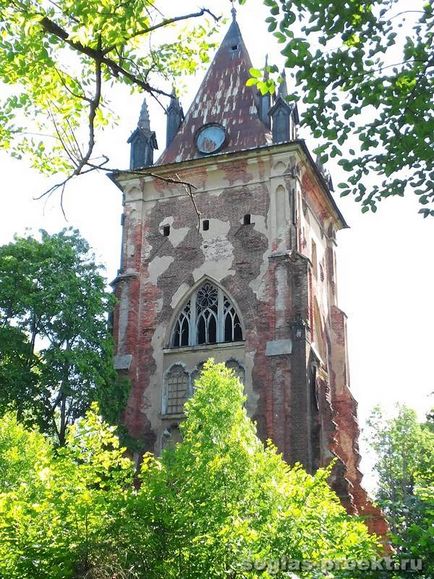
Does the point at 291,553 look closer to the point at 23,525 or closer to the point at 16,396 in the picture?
the point at 23,525

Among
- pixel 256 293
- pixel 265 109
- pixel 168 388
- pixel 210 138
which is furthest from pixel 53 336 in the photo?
pixel 265 109

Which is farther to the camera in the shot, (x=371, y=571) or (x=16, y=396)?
(x=16, y=396)

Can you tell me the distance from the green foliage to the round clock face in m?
15.8

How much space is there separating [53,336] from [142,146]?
9.72 m

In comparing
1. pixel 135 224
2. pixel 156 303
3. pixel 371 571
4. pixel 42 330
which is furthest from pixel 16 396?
pixel 371 571

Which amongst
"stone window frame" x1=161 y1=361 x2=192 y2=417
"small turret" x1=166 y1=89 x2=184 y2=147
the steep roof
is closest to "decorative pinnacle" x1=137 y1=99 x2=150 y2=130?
"small turret" x1=166 y1=89 x2=184 y2=147

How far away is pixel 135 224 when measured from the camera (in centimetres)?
2750

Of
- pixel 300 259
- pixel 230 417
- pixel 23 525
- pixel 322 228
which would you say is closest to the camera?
pixel 23 525

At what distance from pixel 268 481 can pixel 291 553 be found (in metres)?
3.09

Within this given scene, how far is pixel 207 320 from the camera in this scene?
83.1 feet

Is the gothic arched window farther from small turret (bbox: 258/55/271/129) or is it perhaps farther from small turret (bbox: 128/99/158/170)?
small turret (bbox: 258/55/271/129)

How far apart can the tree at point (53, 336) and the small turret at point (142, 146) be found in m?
6.52

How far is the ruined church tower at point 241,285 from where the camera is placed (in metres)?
23.5

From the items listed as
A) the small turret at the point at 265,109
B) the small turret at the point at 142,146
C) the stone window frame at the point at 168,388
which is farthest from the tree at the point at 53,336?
the small turret at the point at 265,109
